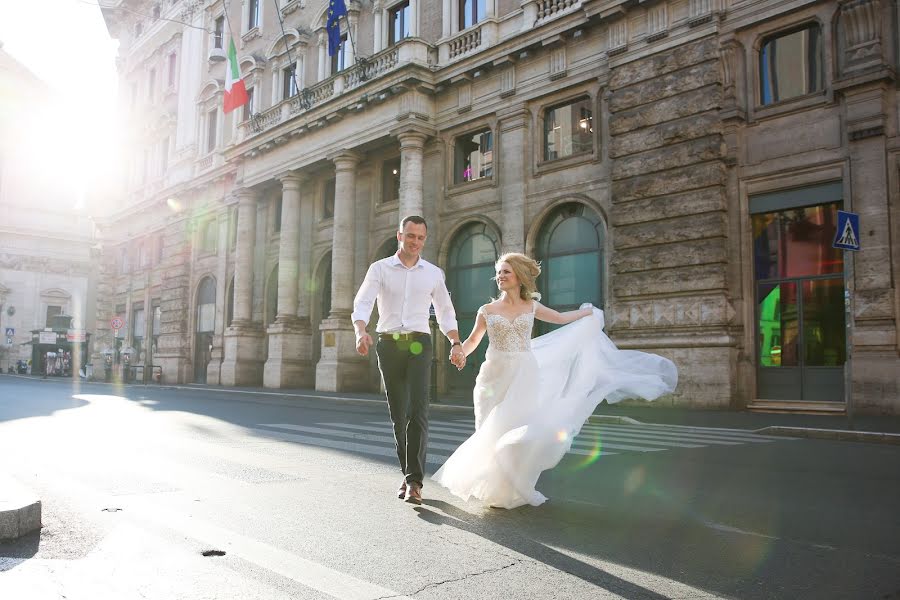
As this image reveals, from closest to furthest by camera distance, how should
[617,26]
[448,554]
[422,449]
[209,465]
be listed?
[448,554] < [422,449] < [209,465] < [617,26]

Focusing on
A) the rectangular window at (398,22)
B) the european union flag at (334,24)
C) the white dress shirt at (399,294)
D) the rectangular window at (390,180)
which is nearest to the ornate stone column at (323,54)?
the european union flag at (334,24)

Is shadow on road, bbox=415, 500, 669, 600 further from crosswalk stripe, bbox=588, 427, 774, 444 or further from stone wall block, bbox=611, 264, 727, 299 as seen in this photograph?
stone wall block, bbox=611, 264, 727, 299

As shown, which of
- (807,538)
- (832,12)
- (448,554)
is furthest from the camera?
(832,12)

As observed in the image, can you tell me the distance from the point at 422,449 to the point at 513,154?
655 inches

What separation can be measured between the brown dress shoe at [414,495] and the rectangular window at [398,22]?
22779mm

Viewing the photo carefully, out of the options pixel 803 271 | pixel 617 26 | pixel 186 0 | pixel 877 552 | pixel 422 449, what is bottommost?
pixel 877 552

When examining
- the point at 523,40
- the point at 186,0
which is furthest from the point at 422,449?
the point at 186,0

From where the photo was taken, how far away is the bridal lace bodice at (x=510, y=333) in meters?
5.71

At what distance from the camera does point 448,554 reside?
13.2 feet

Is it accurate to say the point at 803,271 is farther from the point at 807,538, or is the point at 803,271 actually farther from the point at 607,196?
the point at 807,538

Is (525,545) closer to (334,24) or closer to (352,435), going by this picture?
(352,435)

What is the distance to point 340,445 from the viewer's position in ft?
29.8

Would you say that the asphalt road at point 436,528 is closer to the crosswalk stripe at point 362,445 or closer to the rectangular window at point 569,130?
the crosswalk stripe at point 362,445

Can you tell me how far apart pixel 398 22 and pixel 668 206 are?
1380 cm
